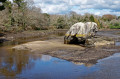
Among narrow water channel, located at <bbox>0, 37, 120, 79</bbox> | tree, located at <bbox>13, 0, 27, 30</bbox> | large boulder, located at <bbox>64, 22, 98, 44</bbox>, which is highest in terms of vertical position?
tree, located at <bbox>13, 0, 27, 30</bbox>

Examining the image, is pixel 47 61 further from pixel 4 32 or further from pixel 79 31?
pixel 4 32

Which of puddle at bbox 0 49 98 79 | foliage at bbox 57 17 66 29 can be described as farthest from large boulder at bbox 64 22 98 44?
foliage at bbox 57 17 66 29

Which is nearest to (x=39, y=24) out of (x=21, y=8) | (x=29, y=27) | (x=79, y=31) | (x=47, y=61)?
(x=29, y=27)

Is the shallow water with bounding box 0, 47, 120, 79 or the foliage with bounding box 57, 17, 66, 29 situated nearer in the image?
the shallow water with bounding box 0, 47, 120, 79

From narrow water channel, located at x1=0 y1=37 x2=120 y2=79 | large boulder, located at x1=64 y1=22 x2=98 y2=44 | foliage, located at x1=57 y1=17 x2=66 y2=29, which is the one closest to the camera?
narrow water channel, located at x1=0 y1=37 x2=120 y2=79

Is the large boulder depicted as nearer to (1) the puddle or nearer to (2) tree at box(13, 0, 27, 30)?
(1) the puddle

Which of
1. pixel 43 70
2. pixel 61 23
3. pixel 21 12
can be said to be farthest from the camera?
pixel 61 23

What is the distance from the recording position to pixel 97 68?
14062 millimetres

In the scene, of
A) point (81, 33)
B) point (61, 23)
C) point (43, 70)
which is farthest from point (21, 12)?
point (43, 70)

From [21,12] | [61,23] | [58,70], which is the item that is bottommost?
[58,70]

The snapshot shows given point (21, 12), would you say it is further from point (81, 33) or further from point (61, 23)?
point (81, 33)

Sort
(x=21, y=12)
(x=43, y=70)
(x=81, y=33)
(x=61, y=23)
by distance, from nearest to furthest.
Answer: (x=43, y=70)
(x=81, y=33)
(x=21, y=12)
(x=61, y=23)

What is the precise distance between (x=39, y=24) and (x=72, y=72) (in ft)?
162

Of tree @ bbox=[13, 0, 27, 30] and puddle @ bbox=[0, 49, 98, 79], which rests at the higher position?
tree @ bbox=[13, 0, 27, 30]
